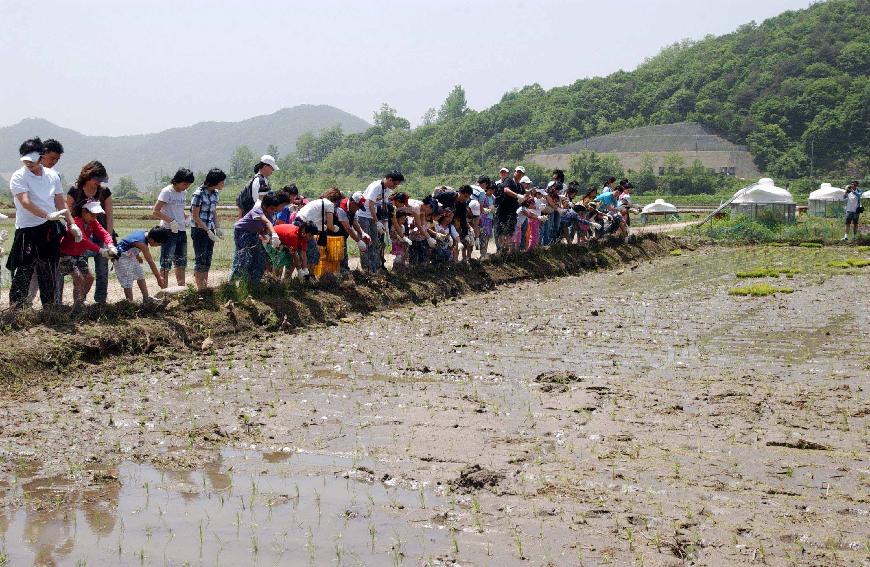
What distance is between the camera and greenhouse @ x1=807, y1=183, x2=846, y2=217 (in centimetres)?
A: 4510

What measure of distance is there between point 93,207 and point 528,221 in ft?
33.9

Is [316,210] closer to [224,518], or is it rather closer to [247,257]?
[247,257]

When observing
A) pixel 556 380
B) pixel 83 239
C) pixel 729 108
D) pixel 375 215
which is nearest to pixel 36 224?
pixel 83 239

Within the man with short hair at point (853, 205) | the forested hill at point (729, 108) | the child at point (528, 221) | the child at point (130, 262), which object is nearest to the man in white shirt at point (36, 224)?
the child at point (130, 262)

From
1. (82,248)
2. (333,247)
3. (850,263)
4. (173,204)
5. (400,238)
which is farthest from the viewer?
(850,263)

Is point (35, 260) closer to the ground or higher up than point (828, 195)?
higher up

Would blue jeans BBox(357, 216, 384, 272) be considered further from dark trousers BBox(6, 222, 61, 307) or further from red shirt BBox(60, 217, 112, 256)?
dark trousers BBox(6, 222, 61, 307)

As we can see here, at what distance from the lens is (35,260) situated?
941 centimetres

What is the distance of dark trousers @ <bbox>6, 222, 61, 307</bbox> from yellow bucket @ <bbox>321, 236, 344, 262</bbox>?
4.27 metres

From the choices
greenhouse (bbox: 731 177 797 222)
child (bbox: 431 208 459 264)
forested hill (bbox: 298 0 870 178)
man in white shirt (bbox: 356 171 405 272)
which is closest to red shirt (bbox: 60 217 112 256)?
man in white shirt (bbox: 356 171 405 272)

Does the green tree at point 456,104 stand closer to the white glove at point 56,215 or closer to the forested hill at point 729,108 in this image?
the forested hill at point 729,108

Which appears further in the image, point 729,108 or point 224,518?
point 729,108

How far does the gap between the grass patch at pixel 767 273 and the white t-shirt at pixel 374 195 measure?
8.52 meters

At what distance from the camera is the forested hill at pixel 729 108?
89.9 metres
